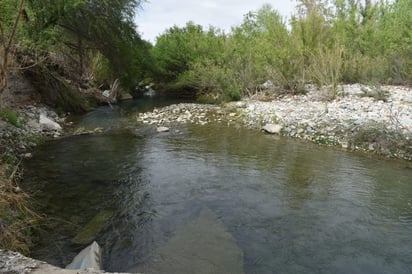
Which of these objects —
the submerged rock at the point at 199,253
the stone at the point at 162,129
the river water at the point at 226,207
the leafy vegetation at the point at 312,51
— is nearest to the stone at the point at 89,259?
the river water at the point at 226,207

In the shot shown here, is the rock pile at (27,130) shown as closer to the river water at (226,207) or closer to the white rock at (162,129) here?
the river water at (226,207)

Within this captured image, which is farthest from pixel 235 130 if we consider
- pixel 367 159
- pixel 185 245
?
pixel 185 245

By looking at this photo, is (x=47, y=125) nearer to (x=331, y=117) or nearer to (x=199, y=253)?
(x=199, y=253)

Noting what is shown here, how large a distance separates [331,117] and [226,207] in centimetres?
660

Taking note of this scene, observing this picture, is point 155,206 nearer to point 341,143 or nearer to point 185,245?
point 185,245

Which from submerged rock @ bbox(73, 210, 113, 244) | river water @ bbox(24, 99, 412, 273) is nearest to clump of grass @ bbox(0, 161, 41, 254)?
river water @ bbox(24, 99, 412, 273)

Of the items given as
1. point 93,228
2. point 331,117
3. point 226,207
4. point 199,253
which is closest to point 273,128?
point 331,117

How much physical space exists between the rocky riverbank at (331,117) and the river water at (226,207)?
774 mm

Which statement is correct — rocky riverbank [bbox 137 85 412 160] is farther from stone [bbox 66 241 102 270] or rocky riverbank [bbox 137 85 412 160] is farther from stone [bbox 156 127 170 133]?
stone [bbox 66 241 102 270]

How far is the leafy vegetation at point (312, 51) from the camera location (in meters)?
15.4

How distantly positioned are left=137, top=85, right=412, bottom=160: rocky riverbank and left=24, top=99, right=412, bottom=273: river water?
30.5 inches

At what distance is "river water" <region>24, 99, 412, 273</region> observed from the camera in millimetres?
3930

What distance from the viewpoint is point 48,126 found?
1067 centimetres

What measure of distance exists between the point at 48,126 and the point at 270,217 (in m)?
8.85
